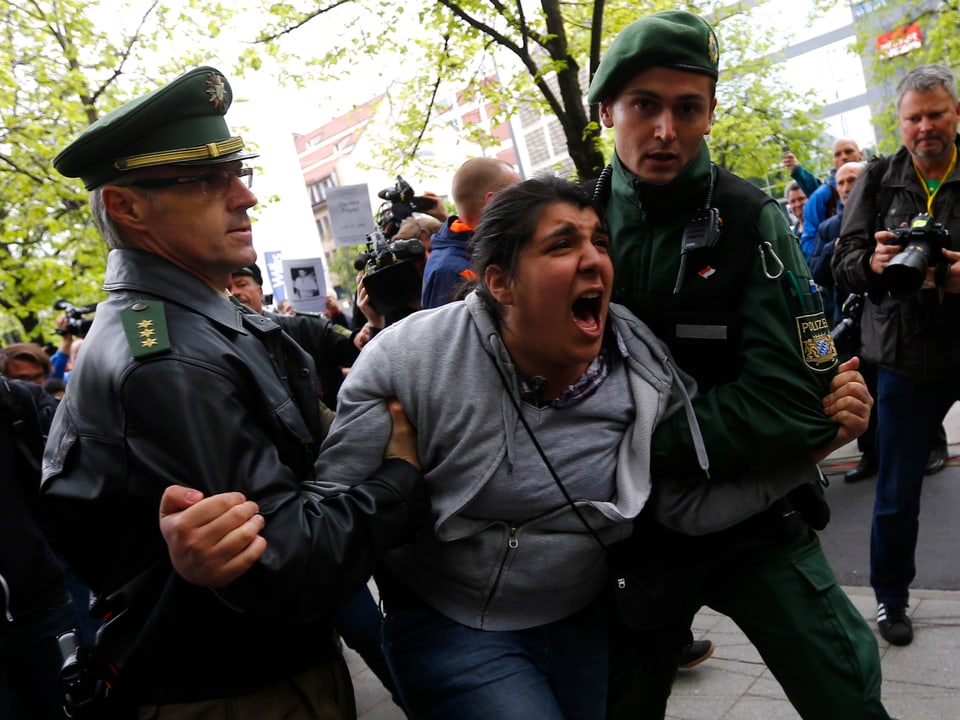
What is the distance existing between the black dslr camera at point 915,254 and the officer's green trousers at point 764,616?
1.22 metres

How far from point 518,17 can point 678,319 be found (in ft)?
19.5

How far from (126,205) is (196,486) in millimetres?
648

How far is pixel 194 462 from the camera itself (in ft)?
4.83

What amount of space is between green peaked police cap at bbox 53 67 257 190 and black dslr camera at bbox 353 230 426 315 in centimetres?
230

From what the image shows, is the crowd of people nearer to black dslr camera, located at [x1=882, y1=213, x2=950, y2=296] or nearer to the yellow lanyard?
black dslr camera, located at [x1=882, y1=213, x2=950, y2=296]

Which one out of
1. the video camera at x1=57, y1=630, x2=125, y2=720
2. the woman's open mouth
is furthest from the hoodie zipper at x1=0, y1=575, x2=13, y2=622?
the woman's open mouth

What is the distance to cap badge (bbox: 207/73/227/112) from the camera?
6.18ft

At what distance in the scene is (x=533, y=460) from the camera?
1.92 meters

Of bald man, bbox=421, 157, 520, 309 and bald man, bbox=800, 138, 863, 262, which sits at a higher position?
bald man, bbox=421, 157, 520, 309

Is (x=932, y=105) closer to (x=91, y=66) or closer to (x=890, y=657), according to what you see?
(x=890, y=657)

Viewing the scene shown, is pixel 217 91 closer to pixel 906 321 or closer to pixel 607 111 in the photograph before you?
pixel 607 111

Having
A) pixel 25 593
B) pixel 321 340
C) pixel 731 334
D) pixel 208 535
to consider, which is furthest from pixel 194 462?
pixel 321 340

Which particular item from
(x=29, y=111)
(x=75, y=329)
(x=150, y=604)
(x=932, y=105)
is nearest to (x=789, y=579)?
(x=150, y=604)

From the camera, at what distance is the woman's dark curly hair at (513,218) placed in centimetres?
197
